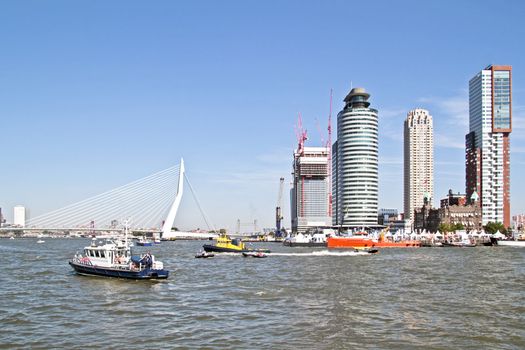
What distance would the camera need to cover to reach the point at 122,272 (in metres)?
58.0

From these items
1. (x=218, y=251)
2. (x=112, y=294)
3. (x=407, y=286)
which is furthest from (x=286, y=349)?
(x=218, y=251)

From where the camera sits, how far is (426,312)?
128 feet

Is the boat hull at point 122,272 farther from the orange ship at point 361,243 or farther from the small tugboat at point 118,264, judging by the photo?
the orange ship at point 361,243

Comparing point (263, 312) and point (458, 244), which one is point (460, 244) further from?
point (263, 312)

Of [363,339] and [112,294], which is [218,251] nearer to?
[112,294]

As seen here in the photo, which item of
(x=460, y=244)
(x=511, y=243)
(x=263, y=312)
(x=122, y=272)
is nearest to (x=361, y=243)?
(x=460, y=244)

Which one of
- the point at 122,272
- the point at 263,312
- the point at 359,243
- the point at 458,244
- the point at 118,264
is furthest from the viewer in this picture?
the point at 458,244

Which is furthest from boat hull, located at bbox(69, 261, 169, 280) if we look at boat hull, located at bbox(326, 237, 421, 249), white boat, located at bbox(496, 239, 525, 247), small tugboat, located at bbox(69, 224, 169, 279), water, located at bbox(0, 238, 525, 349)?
white boat, located at bbox(496, 239, 525, 247)

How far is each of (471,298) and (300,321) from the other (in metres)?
18.7

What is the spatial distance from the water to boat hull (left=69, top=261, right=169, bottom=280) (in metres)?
0.91

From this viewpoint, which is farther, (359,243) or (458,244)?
(458,244)

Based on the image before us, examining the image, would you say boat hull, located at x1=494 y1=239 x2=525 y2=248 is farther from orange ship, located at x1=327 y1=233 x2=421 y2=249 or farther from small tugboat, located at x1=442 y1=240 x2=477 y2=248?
orange ship, located at x1=327 y1=233 x2=421 y2=249

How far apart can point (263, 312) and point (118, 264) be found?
1034 inches

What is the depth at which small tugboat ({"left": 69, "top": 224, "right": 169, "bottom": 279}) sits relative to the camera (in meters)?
56.9
